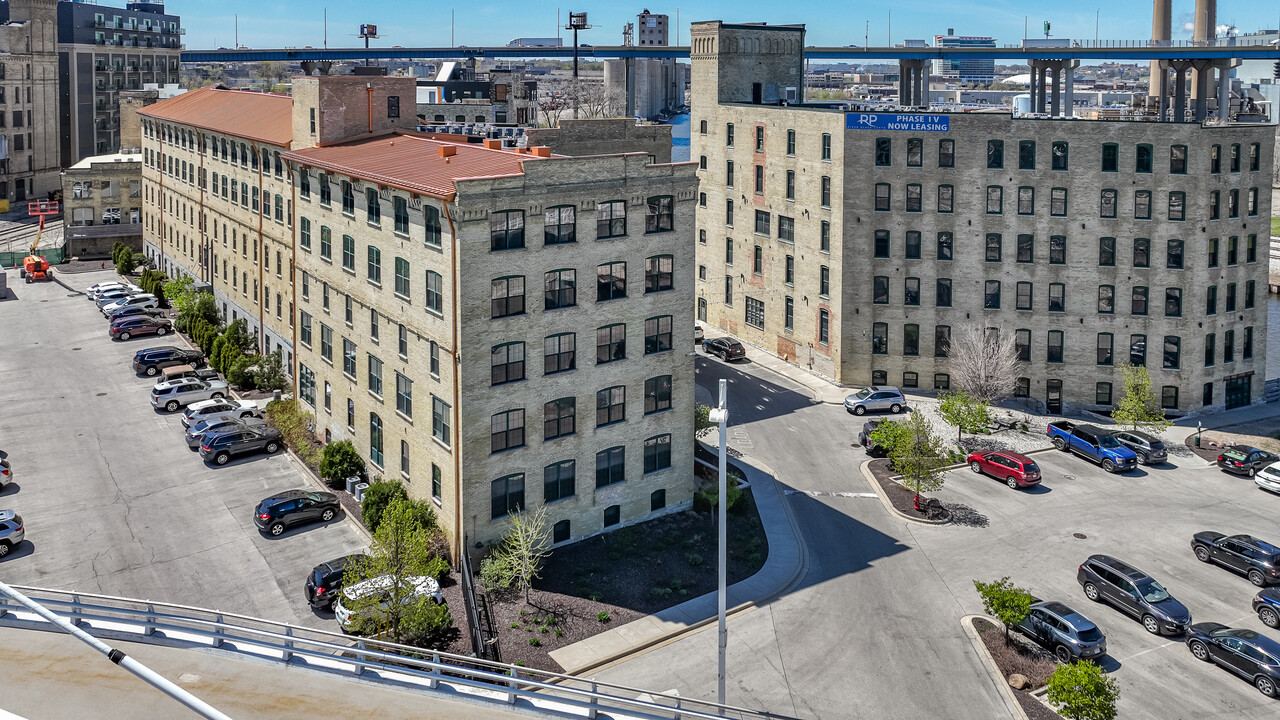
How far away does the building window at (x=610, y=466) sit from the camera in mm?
51250

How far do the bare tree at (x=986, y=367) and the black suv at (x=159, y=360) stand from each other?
164ft

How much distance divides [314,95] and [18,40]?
336 ft

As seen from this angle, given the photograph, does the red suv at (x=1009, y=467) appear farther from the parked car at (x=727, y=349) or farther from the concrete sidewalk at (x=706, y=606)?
the parked car at (x=727, y=349)

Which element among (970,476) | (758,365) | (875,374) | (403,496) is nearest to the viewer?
(403,496)

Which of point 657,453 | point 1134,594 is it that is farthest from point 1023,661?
point 657,453

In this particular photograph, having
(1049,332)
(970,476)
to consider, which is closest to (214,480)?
(970,476)

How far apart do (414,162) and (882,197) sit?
34463 millimetres

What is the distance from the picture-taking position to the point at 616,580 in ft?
156

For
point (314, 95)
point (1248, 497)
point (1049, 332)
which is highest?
point (314, 95)

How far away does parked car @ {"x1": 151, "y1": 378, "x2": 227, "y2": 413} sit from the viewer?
6794 centimetres

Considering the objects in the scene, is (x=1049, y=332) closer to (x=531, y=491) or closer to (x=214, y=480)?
(x=531, y=491)

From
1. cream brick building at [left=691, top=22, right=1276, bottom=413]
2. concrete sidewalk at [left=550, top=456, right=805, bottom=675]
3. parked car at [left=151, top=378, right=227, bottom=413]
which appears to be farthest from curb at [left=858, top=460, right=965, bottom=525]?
parked car at [left=151, top=378, right=227, bottom=413]

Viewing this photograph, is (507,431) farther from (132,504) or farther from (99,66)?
(99,66)

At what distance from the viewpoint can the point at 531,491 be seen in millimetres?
49031
